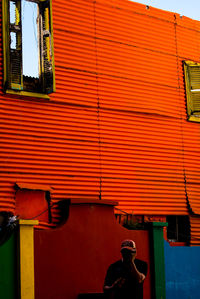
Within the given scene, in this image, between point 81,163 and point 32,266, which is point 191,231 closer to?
point 81,163

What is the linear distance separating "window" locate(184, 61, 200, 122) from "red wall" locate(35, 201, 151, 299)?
546cm

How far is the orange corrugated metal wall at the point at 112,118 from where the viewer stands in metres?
12.5

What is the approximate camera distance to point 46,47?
12.7 m

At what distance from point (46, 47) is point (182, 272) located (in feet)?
22.1

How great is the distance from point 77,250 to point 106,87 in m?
5.25

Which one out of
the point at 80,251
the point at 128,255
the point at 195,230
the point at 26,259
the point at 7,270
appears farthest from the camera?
the point at 195,230

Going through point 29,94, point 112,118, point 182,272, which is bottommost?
point 182,272

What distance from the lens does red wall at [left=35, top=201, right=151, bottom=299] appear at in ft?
33.3

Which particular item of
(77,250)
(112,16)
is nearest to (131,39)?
(112,16)

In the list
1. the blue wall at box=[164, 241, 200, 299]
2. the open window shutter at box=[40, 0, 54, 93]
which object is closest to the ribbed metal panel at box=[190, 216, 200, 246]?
the blue wall at box=[164, 241, 200, 299]

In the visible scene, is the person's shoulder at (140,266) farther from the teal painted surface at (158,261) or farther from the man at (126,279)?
the teal painted surface at (158,261)

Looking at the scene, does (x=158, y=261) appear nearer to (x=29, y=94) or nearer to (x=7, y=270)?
(x=7, y=270)

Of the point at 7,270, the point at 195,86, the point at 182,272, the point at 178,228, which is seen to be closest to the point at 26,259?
the point at 7,270

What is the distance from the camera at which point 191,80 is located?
1617cm
